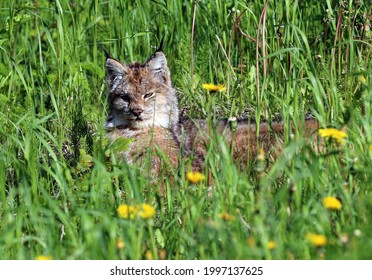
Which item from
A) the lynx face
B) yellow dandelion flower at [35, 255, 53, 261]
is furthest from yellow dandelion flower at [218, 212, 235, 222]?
the lynx face

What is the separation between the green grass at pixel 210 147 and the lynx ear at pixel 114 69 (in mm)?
241

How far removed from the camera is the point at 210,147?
4520 mm

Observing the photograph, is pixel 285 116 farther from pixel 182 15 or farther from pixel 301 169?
pixel 182 15

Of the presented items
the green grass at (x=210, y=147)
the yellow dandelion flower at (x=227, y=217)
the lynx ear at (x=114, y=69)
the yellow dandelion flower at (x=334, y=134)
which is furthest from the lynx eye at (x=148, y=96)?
the yellow dandelion flower at (x=227, y=217)

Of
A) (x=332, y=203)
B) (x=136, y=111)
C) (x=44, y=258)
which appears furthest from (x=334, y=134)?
(x=136, y=111)

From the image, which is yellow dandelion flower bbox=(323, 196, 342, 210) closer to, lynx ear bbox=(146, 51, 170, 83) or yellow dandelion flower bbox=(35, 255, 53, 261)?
yellow dandelion flower bbox=(35, 255, 53, 261)

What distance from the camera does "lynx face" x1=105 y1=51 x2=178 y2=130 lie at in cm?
636

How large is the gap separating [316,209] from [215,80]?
3.02 m

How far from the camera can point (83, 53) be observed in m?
7.33

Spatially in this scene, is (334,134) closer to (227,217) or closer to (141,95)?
(227,217)

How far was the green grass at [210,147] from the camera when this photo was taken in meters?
3.83

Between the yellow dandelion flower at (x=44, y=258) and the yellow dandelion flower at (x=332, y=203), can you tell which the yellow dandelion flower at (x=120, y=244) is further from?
the yellow dandelion flower at (x=332, y=203)

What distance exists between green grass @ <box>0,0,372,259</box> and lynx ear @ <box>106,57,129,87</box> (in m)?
0.24
